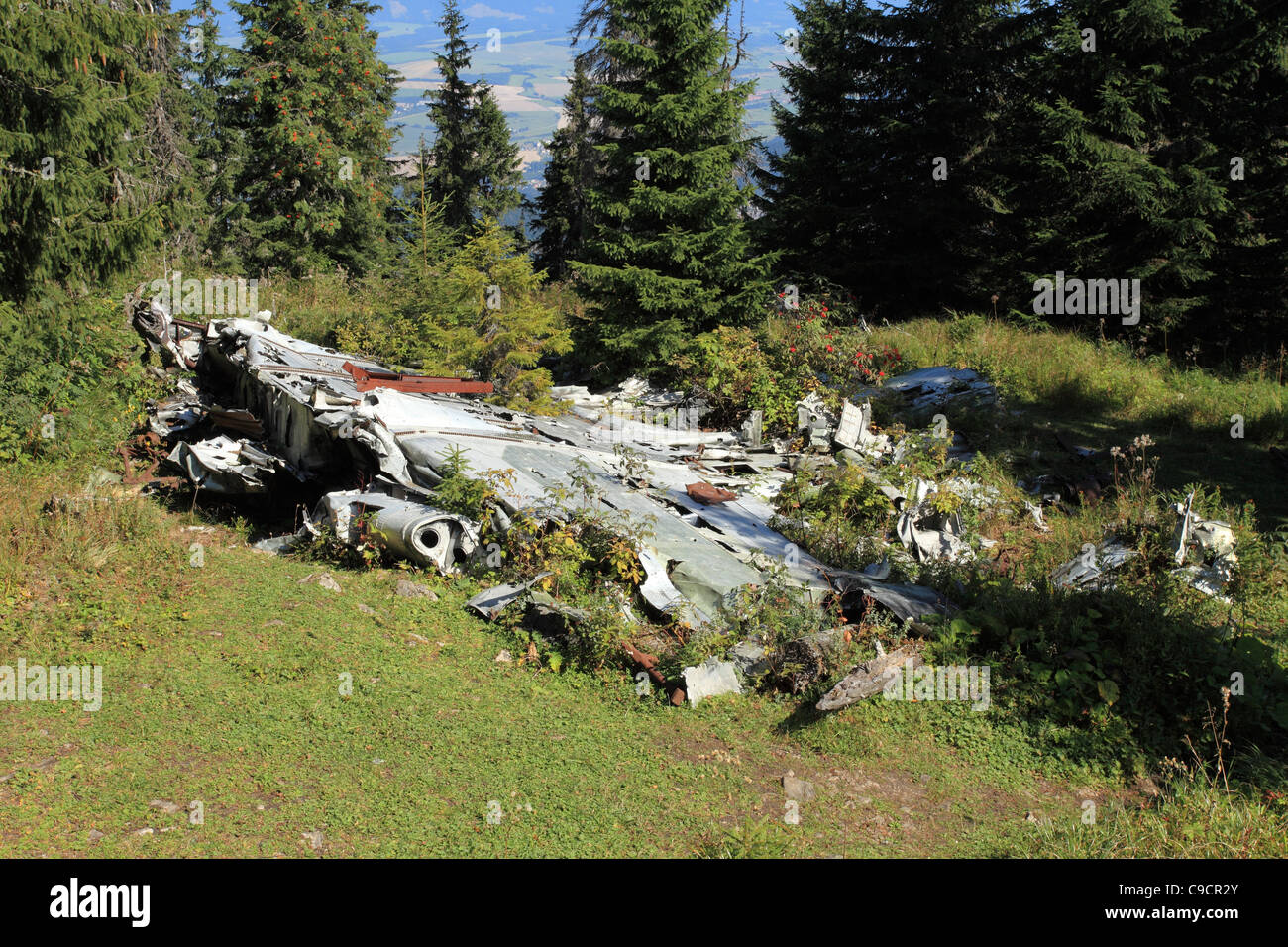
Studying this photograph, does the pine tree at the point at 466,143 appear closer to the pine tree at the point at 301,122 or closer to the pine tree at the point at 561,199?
the pine tree at the point at 561,199

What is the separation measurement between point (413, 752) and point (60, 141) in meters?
7.12

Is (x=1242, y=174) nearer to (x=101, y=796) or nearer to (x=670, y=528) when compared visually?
(x=670, y=528)

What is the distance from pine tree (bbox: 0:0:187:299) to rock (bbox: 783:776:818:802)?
8.09m

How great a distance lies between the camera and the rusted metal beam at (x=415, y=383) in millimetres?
9711

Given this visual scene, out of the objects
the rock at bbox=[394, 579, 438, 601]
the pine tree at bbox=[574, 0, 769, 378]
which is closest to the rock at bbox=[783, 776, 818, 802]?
the rock at bbox=[394, 579, 438, 601]

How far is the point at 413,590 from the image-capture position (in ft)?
22.3

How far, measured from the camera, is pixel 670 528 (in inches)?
294

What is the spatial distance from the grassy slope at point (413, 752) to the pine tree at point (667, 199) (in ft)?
23.9

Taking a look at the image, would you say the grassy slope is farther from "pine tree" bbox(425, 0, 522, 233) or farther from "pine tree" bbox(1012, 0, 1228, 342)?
"pine tree" bbox(425, 0, 522, 233)

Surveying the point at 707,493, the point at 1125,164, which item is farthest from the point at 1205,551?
the point at 1125,164

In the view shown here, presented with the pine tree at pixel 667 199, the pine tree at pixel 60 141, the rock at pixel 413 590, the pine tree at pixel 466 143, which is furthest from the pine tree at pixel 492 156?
the rock at pixel 413 590

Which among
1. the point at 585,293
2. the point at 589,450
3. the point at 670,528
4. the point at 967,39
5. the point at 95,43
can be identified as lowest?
the point at 670,528

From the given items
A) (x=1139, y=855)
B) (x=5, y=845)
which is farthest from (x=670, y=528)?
(x=5, y=845)

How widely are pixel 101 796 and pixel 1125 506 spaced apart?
8.53 metres
